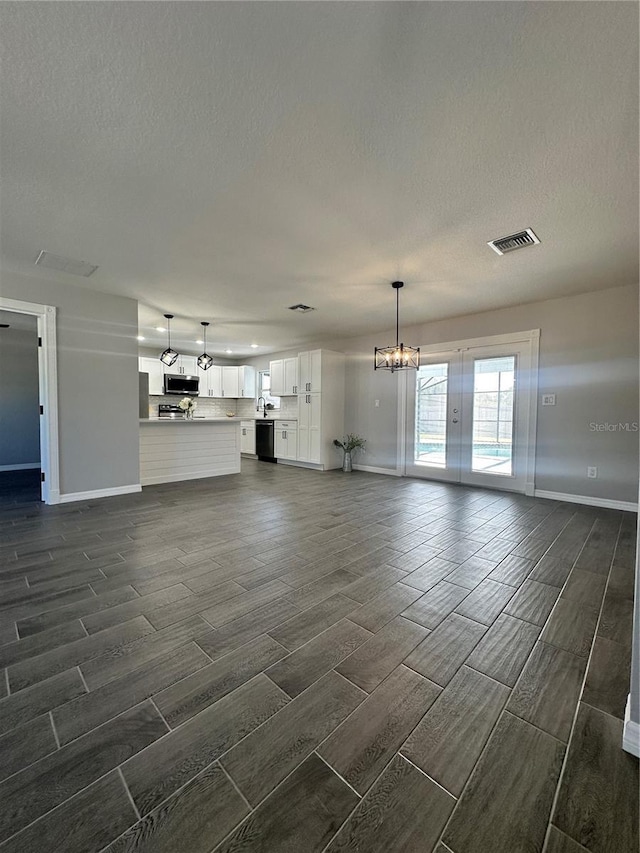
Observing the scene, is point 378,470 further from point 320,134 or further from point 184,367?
point 184,367

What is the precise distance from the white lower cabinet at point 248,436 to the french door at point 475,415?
393cm

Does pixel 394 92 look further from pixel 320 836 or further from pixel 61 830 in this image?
pixel 61 830

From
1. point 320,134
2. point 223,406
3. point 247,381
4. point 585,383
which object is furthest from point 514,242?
point 223,406

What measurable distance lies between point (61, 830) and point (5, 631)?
1.24 metres

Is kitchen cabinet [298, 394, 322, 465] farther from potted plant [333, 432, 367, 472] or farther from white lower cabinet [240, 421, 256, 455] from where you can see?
white lower cabinet [240, 421, 256, 455]

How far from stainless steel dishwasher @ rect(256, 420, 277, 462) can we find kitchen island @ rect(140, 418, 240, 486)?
1.64 metres

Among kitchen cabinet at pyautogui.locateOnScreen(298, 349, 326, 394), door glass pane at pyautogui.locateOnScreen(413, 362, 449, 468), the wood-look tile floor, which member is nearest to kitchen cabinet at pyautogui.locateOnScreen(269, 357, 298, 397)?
kitchen cabinet at pyautogui.locateOnScreen(298, 349, 326, 394)

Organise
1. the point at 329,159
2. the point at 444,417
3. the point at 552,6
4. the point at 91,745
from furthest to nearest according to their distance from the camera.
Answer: the point at 444,417 < the point at 329,159 < the point at 552,6 < the point at 91,745

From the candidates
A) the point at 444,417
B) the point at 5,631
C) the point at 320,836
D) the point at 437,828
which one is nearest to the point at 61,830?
the point at 320,836

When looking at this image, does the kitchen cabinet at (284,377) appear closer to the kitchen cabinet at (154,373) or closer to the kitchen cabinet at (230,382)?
the kitchen cabinet at (230,382)

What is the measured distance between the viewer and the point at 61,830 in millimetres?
904

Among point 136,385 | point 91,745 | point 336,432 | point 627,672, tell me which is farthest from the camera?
point 336,432

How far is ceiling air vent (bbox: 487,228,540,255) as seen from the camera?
282cm

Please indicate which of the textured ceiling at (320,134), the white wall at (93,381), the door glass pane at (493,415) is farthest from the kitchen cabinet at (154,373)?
the door glass pane at (493,415)
